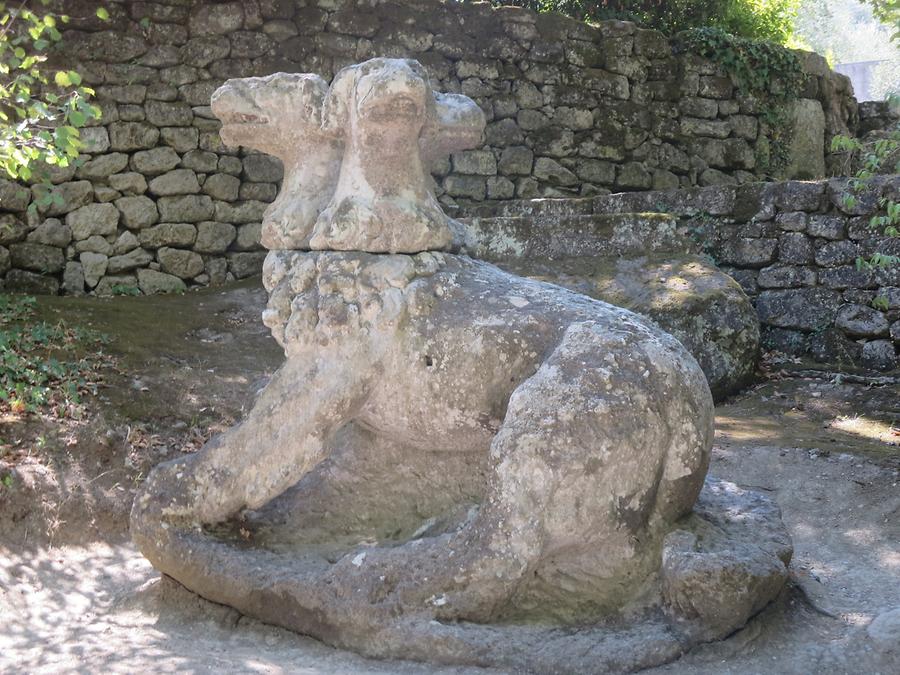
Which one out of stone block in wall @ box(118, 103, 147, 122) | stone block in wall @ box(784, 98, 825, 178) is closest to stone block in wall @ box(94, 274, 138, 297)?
stone block in wall @ box(118, 103, 147, 122)

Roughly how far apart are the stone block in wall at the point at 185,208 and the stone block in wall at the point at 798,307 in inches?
207

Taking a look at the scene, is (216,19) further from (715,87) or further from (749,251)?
(715,87)

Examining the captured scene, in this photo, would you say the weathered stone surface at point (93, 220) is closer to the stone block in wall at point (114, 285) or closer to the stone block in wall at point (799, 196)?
the stone block in wall at point (114, 285)

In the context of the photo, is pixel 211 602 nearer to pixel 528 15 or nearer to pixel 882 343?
pixel 882 343

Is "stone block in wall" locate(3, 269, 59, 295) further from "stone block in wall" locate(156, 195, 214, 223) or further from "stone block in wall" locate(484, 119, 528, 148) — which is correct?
"stone block in wall" locate(484, 119, 528, 148)

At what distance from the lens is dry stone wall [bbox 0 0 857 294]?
8.66 meters

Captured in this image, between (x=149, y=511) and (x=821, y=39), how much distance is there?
4034 centimetres

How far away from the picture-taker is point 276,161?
9398 mm

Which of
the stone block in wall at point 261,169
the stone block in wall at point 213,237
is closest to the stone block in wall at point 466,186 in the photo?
the stone block in wall at point 261,169

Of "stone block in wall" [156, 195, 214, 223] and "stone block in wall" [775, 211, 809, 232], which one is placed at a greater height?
"stone block in wall" [775, 211, 809, 232]

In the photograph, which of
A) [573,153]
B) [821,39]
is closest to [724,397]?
[573,153]

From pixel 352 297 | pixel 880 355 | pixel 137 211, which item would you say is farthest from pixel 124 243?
pixel 880 355

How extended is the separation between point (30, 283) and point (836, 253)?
7.00 meters

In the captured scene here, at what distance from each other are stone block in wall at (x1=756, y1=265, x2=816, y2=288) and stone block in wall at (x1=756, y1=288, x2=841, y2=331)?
0.05 meters
